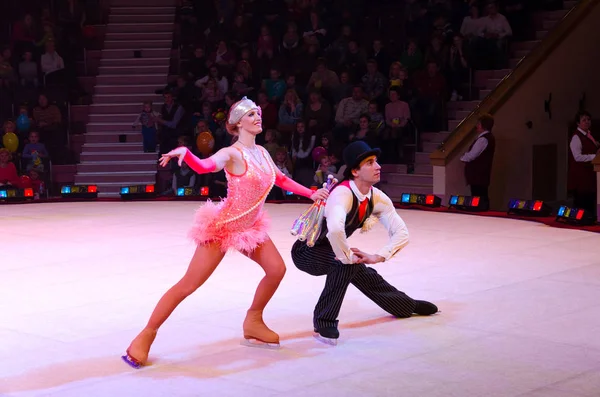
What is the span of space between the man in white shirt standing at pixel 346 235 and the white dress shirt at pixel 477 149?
730 cm

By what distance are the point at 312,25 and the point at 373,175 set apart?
39.3 feet

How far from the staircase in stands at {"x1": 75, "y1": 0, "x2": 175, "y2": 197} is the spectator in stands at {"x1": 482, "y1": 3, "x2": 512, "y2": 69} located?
6119 millimetres

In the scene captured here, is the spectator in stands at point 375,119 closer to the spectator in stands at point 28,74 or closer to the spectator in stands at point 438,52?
the spectator in stands at point 438,52

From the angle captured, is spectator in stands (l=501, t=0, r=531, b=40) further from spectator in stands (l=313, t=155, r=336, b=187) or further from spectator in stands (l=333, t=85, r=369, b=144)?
spectator in stands (l=313, t=155, r=336, b=187)

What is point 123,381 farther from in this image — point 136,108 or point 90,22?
point 90,22

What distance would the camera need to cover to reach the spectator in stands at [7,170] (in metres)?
15.9

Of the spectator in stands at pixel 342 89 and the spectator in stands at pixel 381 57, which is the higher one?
the spectator in stands at pixel 381 57

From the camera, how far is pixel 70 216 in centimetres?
1395

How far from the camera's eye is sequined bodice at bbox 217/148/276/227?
664 centimetres

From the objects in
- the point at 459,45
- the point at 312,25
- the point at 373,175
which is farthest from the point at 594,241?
the point at 312,25

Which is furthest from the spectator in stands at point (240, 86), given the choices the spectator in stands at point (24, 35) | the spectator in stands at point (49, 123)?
the spectator in stands at point (24, 35)

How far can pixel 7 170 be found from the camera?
15984 mm

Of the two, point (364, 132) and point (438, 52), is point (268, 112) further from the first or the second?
point (438, 52)

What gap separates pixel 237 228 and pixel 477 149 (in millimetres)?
8221
